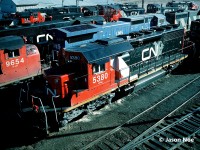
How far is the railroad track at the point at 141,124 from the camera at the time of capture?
36.3 feet

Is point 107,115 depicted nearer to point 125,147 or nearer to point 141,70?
point 125,147

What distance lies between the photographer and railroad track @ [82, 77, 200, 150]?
11062 millimetres

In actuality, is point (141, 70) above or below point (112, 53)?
below

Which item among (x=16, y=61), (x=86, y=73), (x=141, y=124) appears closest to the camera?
(x=86, y=73)

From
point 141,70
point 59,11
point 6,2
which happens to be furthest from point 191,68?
point 6,2

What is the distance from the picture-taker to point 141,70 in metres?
16.5

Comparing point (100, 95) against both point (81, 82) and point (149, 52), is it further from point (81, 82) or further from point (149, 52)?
point (149, 52)

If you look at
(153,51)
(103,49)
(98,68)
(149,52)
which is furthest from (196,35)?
(98,68)

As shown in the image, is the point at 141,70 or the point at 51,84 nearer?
the point at 51,84

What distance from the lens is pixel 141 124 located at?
12656mm

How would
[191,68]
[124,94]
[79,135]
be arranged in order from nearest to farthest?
1. [79,135]
2. [124,94]
3. [191,68]

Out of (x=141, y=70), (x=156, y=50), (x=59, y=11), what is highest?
(x=59, y=11)

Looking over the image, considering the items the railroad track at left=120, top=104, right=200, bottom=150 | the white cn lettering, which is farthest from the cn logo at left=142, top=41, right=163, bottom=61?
the railroad track at left=120, top=104, right=200, bottom=150

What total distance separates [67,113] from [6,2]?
46.4 meters
